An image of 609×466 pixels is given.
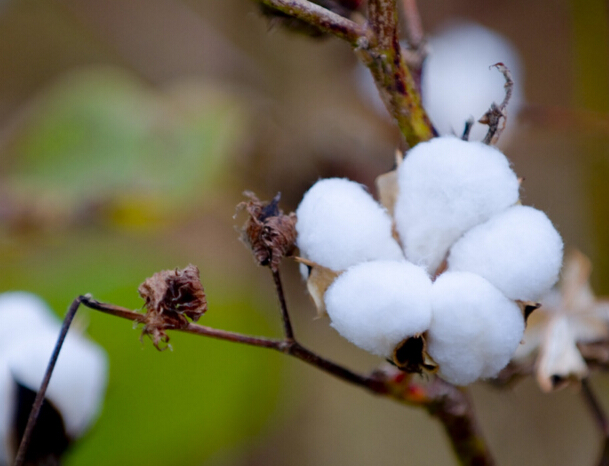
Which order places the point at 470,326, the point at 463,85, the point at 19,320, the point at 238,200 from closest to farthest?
1. the point at 470,326
2. the point at 19,320
3. the point at 463,85
4. the point at 238,200

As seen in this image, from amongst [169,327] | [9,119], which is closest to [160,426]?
[169,327]

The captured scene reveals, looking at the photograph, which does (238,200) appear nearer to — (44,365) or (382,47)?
(44,365)

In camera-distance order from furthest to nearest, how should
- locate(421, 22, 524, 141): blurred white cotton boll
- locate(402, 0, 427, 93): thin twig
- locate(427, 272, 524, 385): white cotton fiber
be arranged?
locate(421, 22, 524, 141): blurred white cotton boll, locate(402, 0, 427, 93): thin twig, locate(427, 272, 524, 385): white cotton fiber

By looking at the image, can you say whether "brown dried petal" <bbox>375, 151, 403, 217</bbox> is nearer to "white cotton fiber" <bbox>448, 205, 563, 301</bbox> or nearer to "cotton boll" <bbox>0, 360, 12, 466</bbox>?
"white cotton fiber" <bbox>448, 205, 563, 301</bbox>

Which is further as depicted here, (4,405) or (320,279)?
(4,405)

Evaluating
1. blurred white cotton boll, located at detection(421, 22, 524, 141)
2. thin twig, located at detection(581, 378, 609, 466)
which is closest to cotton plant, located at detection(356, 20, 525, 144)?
blurred white cotton boll, located at detection(421, 22, 524, 141)

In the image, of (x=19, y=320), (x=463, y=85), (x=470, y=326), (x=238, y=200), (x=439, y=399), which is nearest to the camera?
(x=470, y=326)

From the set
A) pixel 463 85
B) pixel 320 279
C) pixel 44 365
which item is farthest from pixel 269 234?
pixel 463 85
